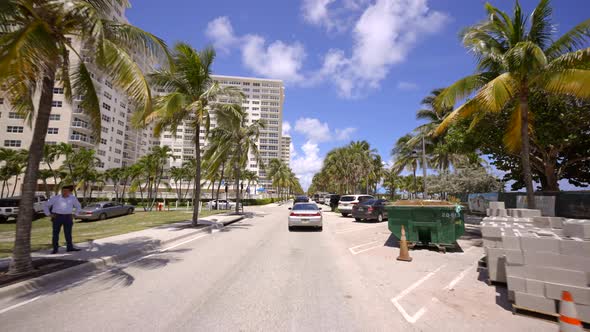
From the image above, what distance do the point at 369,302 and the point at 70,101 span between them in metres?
10.1

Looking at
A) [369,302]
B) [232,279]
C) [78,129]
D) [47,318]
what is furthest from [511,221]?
[78,129]

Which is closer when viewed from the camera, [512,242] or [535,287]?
[535,287]

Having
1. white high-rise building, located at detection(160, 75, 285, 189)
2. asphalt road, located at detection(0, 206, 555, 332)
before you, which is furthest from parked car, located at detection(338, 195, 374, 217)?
white high-rise building, located at detection(160, 75, 285, 189)

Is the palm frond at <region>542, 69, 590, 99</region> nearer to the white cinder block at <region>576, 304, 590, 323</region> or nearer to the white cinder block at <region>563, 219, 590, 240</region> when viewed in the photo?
the white cinder block at <region>563, 219, 590, 240</region>

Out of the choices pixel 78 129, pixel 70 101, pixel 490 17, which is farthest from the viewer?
pixel 78 129

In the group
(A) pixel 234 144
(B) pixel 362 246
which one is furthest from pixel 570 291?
(A) pixel 234 144

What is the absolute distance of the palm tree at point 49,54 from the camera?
491 centimetres

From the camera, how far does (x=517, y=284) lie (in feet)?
13.8

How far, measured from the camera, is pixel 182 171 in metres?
56.5

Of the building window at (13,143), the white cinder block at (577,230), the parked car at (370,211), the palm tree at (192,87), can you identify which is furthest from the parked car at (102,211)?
the building window at (13,143)

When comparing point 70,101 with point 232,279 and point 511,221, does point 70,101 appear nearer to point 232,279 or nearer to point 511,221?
point 232,279

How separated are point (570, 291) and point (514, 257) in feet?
2.32

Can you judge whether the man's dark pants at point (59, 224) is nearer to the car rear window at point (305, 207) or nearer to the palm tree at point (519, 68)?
the car rear window at point (305, 207)

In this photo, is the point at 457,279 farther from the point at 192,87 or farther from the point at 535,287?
the point at 192,87
